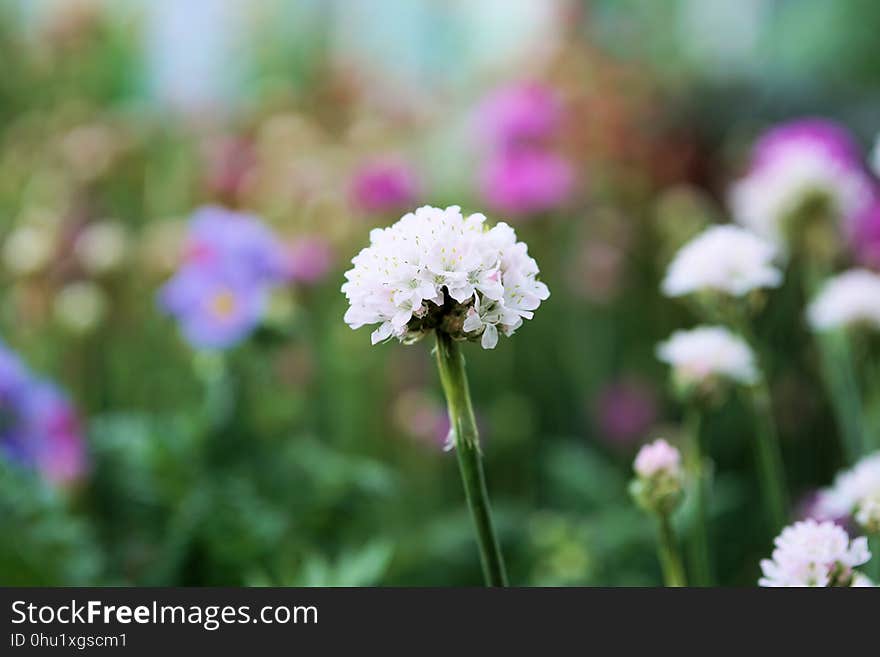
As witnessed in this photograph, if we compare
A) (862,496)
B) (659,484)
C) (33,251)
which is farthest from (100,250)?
(862,496)

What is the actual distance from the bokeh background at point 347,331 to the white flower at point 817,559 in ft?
1.12

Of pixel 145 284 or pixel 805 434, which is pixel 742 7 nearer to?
pixel 805 434

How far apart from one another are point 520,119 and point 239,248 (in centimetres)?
67

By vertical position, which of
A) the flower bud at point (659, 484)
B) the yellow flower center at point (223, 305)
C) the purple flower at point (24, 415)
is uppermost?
the yellow flower center at point (223, 305)

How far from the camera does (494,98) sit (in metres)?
1.67

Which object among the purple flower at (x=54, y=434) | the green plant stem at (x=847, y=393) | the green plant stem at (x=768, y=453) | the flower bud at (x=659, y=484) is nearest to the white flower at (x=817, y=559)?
the flower bud at (x=659, y=484)

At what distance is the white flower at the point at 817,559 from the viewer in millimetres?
488

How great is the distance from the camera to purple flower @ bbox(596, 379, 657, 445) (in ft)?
4.85

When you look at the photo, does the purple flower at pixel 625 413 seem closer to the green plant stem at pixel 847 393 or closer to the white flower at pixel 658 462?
the green plant stem at pixel 847 393

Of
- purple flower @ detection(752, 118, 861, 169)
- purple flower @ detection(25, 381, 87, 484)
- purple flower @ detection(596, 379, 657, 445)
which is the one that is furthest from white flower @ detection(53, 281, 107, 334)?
purple flower @ detection(752, 118, 861, 169)

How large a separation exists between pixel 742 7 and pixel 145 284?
214 centimetres

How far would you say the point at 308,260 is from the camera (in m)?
1.34

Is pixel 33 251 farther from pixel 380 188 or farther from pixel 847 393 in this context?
pixel 847 393

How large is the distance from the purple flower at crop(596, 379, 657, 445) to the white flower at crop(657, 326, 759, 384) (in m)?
0.71
